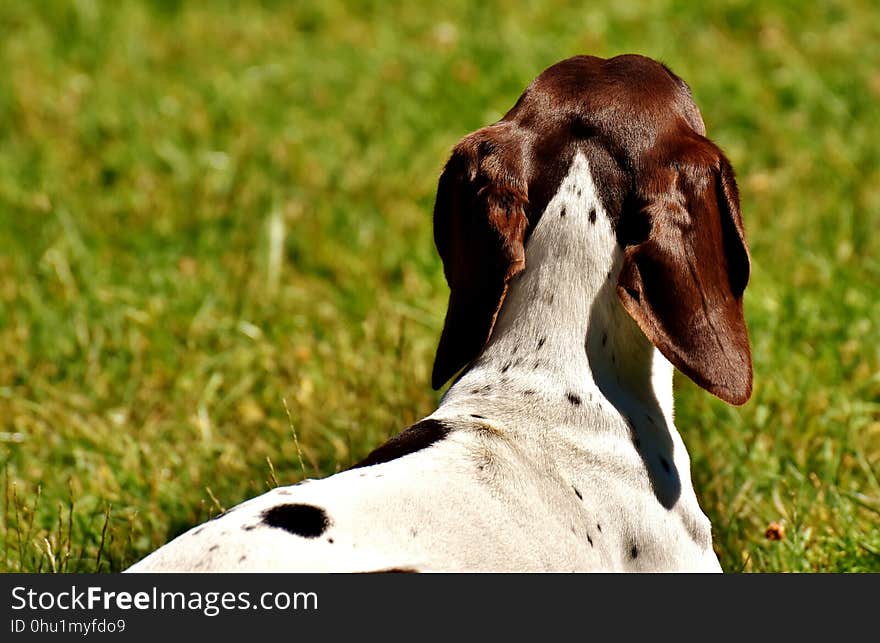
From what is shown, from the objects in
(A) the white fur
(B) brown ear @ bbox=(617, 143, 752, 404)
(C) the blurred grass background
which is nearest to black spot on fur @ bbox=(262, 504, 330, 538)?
(A) the white fur

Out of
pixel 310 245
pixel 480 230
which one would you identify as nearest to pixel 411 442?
pixel 480 230

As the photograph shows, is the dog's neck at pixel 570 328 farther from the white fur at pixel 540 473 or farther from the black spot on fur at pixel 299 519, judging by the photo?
the black spot on fur at pixel 299 519

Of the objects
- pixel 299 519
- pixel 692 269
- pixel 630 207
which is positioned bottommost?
pixel 299 519

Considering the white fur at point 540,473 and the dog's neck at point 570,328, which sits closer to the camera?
the white fur at point 540,473

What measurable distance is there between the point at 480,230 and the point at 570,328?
1.01 feet

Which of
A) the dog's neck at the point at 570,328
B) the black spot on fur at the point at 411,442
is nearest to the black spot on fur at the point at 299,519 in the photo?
the black spot on fur at the point at 411,442

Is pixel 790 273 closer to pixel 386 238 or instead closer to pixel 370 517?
pixel 386 238

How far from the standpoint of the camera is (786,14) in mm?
8125

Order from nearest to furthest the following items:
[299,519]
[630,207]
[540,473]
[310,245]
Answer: [299,519] → [540,473] → [630,207] → [310,245]

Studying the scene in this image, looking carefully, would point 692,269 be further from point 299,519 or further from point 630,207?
point 299,519

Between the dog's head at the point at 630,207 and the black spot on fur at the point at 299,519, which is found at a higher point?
the dog's head at the point at 630,207

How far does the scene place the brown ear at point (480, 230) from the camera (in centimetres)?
320

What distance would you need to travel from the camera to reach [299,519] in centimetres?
276
